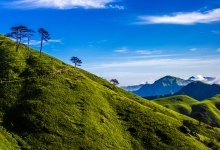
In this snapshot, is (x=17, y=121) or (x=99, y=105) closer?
(x=17, y=121)

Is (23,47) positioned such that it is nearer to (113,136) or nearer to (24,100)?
(24,100)

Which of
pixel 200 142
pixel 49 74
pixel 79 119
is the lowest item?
pixel 200 142

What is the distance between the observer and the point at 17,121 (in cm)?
10806

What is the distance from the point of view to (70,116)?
393 ft

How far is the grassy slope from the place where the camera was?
105m

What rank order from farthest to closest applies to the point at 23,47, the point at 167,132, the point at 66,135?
the point at 23,47, the point at 167,132, the point at 66,135

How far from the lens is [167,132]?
424 feet

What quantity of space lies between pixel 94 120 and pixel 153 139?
966 inches

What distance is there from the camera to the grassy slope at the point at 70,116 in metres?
105

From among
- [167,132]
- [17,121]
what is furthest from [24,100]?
[167,132]

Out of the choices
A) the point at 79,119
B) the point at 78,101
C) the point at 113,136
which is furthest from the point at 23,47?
the point at 113,136

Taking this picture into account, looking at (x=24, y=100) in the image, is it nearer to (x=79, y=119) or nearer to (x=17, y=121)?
(x=17, y=121)

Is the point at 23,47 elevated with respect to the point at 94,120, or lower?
elevated

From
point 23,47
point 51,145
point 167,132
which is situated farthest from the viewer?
point 23,47
